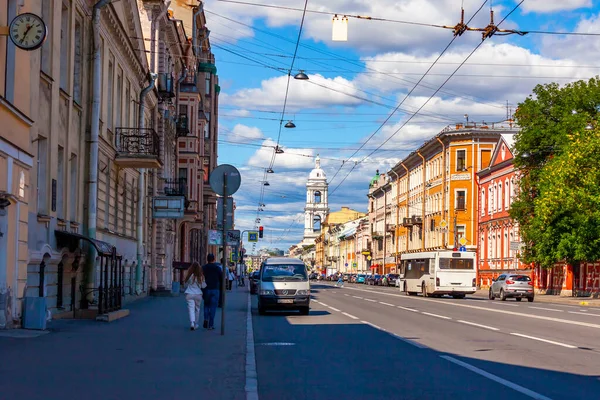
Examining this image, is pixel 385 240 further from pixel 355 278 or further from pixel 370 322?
pixel 370 322

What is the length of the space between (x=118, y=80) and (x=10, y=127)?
46.0ft

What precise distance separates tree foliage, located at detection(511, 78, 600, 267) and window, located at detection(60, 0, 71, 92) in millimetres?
29394

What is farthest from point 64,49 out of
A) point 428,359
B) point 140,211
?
point 140,211

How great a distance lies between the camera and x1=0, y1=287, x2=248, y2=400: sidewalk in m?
9.87

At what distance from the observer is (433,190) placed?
8812 cm

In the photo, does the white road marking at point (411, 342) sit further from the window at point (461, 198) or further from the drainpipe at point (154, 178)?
the window at point (461, 198)

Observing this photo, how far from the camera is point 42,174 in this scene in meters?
20.3

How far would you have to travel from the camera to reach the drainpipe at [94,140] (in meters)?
24.4

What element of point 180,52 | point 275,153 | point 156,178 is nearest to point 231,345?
point 156,178

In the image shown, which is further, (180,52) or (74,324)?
(180,52)

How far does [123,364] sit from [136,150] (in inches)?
724

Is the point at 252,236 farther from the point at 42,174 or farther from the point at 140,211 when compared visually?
the point at 42,174

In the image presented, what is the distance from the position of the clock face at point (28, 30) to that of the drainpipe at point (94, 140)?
340 inches

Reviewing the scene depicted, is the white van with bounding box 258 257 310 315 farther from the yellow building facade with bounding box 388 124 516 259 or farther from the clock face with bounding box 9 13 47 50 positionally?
the yellow building facade with bounding box 388 124 516 259
